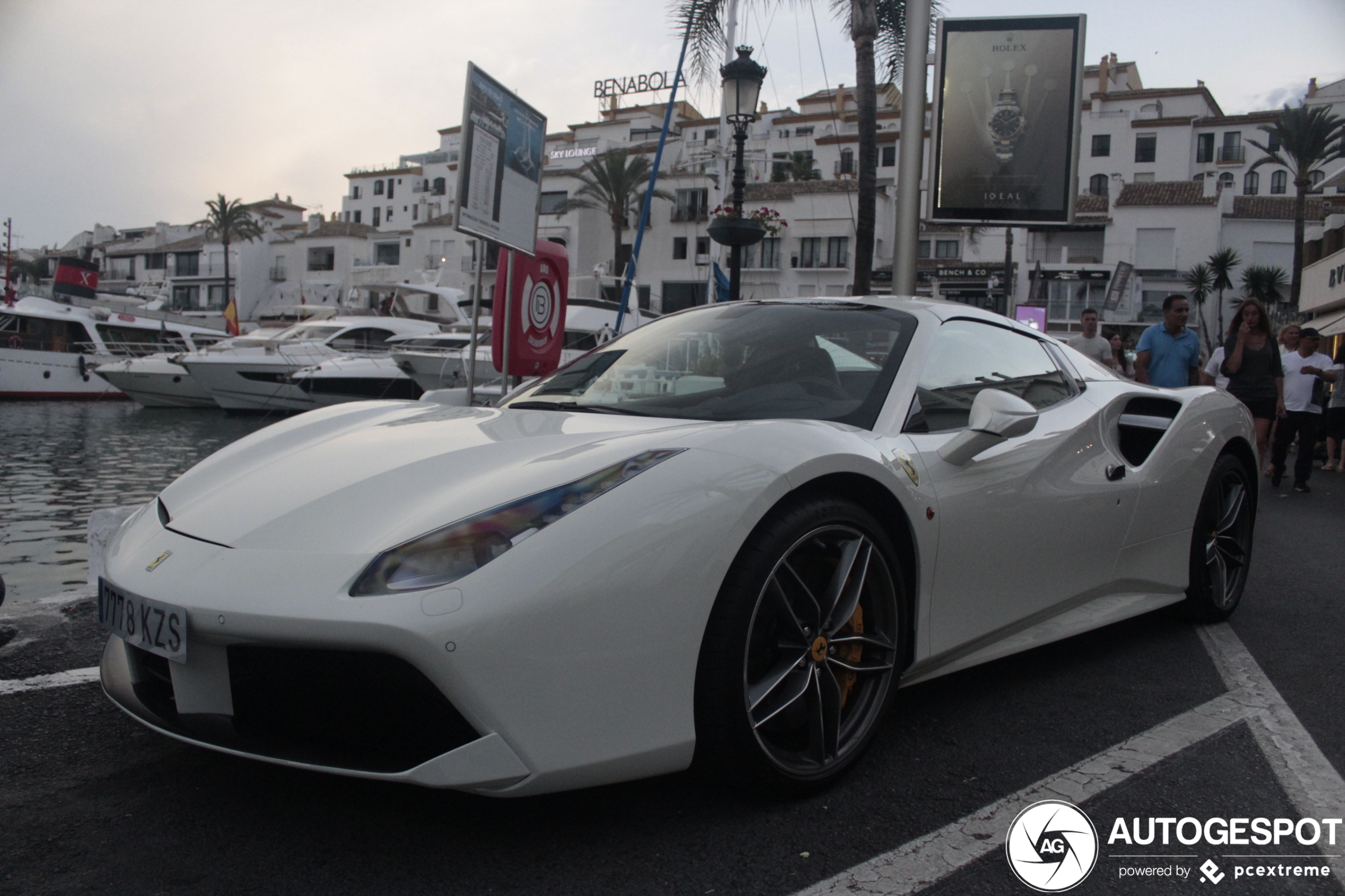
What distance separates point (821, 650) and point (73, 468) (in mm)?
10610

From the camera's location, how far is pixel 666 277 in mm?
48469

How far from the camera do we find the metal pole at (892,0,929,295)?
7.76 meters

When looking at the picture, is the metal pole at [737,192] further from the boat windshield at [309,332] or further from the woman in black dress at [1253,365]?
the boat windshield at [309,332]

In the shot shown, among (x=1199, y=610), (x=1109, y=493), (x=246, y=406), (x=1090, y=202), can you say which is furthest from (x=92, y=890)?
(x=1090, y=202)

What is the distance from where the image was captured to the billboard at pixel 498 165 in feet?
17.4

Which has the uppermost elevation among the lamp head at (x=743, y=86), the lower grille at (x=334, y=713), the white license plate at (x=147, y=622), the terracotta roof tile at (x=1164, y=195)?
the terracotta roof tile at (x=1164, y=195)

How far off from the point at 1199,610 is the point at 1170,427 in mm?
793

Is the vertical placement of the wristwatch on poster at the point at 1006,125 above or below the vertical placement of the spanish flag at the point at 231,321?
above

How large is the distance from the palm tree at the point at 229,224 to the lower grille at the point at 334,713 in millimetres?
64048

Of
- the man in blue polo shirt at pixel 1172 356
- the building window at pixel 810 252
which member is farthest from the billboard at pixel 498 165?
the building window at pixel 810 252

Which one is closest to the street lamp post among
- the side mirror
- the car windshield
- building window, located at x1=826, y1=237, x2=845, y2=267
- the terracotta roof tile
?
the car windshield

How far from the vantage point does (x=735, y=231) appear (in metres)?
11.2

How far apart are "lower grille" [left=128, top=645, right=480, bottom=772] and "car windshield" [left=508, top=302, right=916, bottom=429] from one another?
109 cm

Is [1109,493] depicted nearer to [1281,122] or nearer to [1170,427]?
[1170,427]
